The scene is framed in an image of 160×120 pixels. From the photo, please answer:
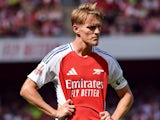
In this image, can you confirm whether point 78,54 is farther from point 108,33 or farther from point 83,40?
point 108,33

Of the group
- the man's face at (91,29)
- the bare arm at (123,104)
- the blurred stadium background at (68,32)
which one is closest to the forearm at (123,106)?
the bare arm at (123,104)

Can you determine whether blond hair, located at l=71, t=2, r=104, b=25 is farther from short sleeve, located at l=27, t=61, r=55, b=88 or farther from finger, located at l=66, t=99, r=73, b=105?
finger, located at l=66, t=99, r=73, b=105

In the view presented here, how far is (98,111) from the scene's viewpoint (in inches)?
234

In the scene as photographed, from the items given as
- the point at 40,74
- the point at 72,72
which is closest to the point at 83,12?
the point at 72,72

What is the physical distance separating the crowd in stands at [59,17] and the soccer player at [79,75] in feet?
37.4

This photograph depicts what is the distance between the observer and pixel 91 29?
590 centimetres

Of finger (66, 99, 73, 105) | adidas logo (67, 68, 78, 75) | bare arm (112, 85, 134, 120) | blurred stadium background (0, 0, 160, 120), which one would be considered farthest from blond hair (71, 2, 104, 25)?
blurred stadium background (0, 0, 160, 120)

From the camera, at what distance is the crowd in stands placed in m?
17.6

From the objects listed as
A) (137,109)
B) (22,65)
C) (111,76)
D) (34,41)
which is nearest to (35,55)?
(34,41)

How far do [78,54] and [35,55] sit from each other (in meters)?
12.0

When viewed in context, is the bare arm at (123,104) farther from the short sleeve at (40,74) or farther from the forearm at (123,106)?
the short sleeve at (40,74)

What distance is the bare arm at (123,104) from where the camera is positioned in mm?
6090

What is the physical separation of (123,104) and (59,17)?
12.1 metres

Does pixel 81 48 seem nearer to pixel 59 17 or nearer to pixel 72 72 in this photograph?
pixel 72 72
